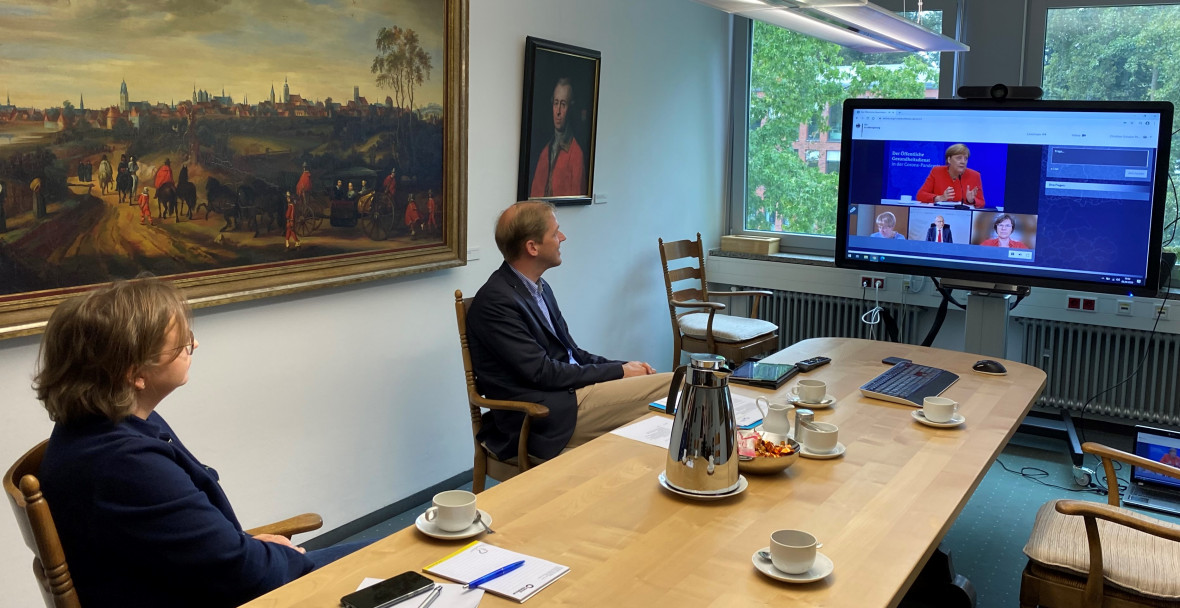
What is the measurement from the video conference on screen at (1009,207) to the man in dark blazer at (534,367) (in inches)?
51.4

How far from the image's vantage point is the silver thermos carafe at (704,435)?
1.95 meters

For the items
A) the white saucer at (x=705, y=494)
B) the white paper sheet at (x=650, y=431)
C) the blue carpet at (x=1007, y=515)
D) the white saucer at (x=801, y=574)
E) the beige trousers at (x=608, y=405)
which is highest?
the white paper sheet at (x=650, y=431)

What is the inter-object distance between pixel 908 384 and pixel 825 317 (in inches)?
99.4

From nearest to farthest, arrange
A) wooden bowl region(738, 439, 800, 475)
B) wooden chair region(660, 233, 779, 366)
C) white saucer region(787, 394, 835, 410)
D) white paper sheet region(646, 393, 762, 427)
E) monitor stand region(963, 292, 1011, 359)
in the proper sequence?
wooden bowl region(738, 439, 800, 475)
white paper sheet region(646, 393, 762, 427)
white saucer region(787, 394, 835, 410)
monitor stand region(963, 292, 1011, 359)
wooden chair region(660, 233, 779, 366)

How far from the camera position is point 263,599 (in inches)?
63.1

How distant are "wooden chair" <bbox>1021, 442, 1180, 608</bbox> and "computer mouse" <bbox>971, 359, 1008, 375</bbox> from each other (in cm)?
73

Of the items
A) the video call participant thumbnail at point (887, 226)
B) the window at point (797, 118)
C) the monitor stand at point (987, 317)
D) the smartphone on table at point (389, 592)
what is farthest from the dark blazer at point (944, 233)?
the smartphone on table at point (389, 592)

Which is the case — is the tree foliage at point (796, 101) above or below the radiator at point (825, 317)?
above

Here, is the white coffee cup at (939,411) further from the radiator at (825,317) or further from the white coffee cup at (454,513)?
the radiator at (825,317)

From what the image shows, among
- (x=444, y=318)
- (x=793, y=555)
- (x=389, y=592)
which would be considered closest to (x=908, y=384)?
(x=793, y=555)

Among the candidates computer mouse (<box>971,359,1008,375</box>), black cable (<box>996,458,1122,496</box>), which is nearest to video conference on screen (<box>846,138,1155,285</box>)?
computer mouse (<box>971,359,1008,375</box>)

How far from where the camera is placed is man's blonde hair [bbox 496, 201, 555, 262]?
3342 millimetres

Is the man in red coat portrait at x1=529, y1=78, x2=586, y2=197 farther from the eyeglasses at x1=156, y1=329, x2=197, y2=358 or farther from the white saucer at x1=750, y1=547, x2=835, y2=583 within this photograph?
the white saucer at x1=750, y1=547, x2=835, y2=583

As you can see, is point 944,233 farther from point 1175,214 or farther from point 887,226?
point 1175,214
